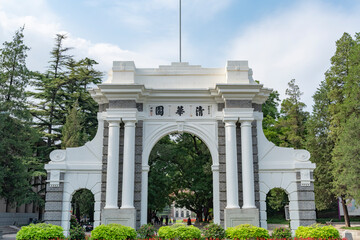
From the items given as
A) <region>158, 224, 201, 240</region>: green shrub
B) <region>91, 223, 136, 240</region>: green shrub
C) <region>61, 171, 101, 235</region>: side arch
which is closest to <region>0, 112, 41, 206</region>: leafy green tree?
<region>61, 171, 101, 235</region>: side arch

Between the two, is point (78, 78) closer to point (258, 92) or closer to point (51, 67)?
point (51, 67)

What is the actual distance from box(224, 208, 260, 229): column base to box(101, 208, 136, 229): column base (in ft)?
9.03

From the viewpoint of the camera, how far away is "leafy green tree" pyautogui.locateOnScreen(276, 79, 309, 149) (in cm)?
2378

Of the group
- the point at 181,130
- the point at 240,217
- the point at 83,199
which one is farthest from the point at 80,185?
the point at 83,199

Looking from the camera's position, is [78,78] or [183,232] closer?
[183,232]

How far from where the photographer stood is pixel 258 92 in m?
11.5

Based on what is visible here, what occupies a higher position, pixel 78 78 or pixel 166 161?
pixel 78 78

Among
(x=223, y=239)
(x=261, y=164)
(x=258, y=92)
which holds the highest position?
(x=258, y=92)

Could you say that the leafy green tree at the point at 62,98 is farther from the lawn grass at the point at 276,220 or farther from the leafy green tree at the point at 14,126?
the lawn grass at the point at 276,220

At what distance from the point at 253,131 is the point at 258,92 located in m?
1.29

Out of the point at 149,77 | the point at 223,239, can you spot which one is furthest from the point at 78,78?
the point at 223,239

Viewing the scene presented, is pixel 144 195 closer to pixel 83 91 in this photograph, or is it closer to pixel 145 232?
pixel 145 232

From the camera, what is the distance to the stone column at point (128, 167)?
10812mm

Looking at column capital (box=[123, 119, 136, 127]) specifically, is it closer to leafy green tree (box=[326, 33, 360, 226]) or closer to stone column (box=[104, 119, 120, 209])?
stone column (box=[104, 119, 120, 209])
